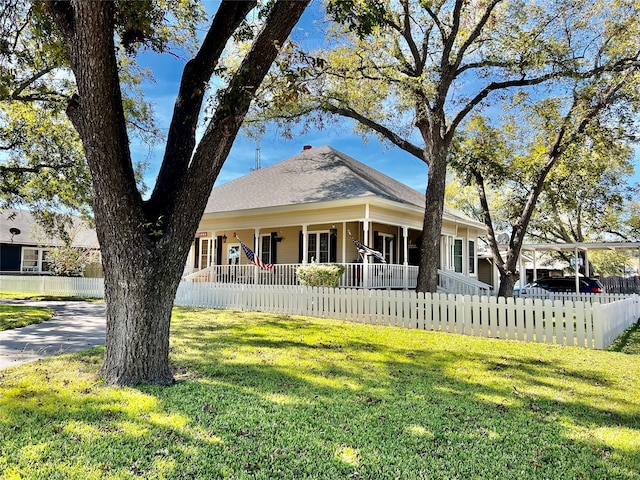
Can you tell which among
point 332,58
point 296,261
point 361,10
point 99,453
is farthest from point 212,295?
point 99,453

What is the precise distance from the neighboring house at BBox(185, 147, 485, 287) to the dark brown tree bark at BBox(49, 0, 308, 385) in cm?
920

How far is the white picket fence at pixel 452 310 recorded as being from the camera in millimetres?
8336

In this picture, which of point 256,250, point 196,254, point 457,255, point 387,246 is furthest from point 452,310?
point 196,254

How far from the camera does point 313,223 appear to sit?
15992 millimetres

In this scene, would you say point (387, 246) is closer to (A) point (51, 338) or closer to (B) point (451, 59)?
(B) point (451, 59)

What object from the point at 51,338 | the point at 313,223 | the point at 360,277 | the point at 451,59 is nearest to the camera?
the point at 51,338

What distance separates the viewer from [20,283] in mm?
20938

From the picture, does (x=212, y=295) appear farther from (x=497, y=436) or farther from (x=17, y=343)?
(x=497, y=436)

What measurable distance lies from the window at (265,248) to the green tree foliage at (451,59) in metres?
6.66

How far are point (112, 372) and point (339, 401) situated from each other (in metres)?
2.70

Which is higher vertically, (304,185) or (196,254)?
(304,185)

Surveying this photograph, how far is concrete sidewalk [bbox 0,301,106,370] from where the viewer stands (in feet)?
21.4

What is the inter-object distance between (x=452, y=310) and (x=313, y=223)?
24.7 ft

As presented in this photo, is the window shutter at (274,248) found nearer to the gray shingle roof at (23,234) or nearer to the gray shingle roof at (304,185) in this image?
the gray shingle roof at (304,185)
